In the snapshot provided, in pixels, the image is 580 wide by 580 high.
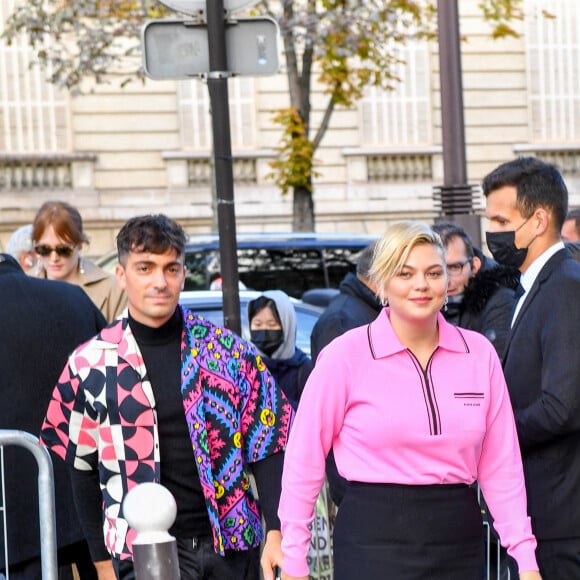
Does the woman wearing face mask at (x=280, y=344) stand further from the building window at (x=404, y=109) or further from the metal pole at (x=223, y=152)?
the building window at (x=404, y=109)

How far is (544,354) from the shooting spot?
428 centimetres

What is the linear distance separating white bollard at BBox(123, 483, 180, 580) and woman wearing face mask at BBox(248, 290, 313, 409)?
3.92 meters

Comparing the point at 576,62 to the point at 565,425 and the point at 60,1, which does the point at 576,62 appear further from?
the point at 565,425

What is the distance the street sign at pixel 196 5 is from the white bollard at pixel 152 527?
309 centimetres

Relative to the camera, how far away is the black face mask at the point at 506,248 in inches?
179

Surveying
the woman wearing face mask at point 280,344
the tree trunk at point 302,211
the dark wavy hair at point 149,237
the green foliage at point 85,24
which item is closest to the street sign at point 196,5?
the dark wavy hair at point 149,237

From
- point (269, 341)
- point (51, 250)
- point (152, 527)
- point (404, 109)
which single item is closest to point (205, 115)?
point (404, 109)

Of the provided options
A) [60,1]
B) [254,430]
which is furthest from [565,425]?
[60,1]

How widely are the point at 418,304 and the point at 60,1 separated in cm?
1663

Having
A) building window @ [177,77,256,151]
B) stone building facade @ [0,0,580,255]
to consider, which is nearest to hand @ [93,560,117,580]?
stone building facade @ [0,0,580,255]

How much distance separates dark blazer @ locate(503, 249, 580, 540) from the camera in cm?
420

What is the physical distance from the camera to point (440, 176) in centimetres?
2652

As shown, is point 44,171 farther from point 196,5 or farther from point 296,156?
point 196,5

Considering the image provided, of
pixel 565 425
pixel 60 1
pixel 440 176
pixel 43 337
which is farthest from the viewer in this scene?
pixel 440 176
